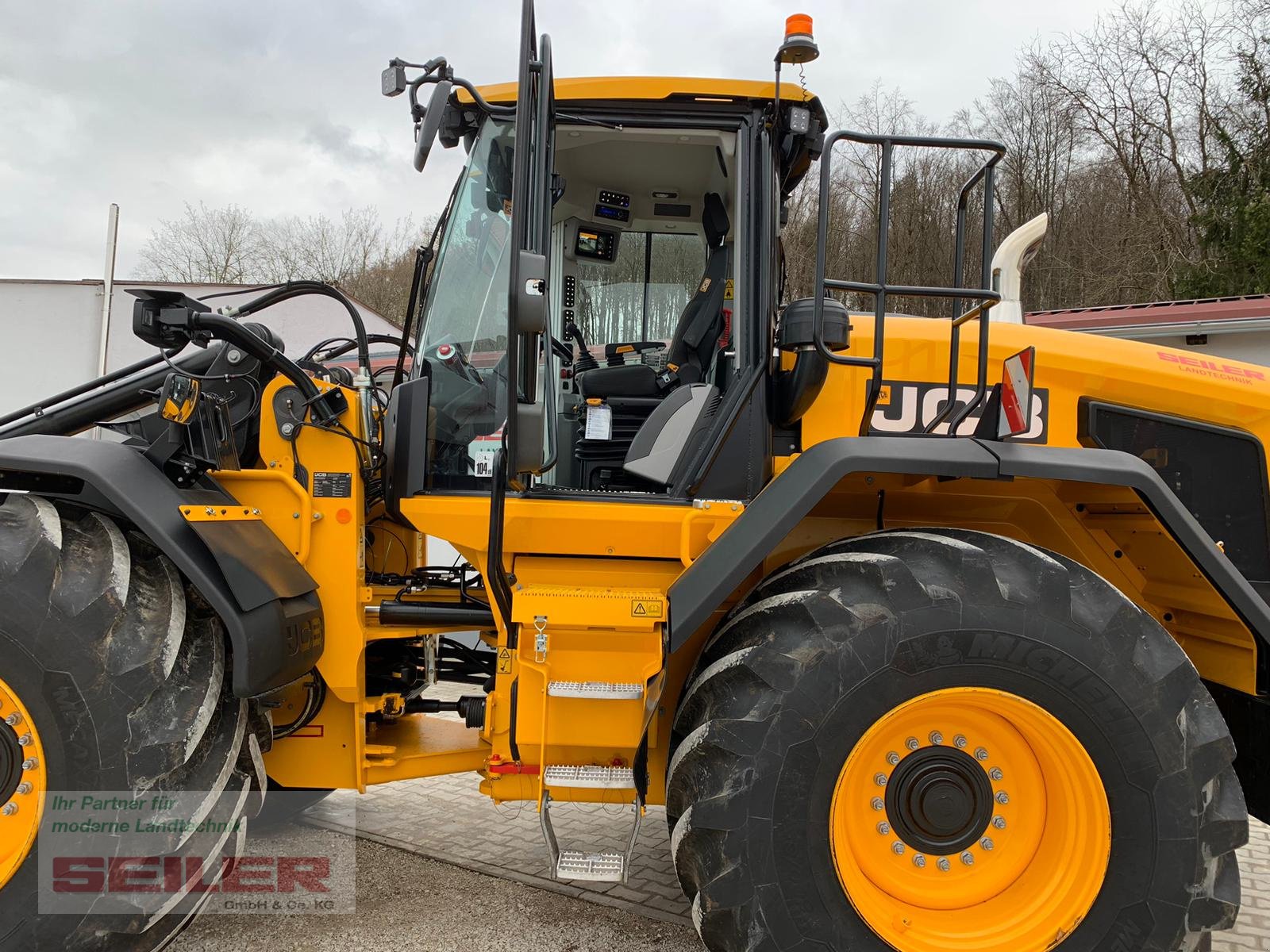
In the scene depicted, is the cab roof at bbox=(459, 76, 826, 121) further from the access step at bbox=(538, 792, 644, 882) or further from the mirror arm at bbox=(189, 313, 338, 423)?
the access step at bbox=(538, 792, 644, 882)

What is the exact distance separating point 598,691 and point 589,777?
0.85 ft

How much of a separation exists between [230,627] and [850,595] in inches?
66.7

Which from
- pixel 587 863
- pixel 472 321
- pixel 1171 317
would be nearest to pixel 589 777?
pixel 587 863

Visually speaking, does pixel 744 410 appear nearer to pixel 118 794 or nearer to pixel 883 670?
pixel 883 670


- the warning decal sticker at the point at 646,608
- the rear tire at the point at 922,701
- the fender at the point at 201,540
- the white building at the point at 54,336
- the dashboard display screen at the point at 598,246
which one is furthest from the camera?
the white building at the point at 54,336

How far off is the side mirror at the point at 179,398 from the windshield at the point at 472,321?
71cm

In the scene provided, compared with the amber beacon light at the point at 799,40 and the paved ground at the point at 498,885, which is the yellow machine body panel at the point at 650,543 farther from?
the amber beacon light at the point at 799,40

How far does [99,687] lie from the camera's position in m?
2.34

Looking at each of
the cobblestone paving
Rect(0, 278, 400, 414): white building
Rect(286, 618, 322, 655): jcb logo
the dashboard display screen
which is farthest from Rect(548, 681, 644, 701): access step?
Rect(0, 278, 400, 414): white building

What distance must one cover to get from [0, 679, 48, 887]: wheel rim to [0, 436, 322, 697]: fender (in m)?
0.53

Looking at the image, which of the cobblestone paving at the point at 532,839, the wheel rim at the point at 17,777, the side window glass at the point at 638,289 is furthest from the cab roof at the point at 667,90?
the cobblestone paving at the point at 532,839

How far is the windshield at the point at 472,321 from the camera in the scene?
285 cm

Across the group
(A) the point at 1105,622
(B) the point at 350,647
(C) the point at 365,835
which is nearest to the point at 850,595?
(A) the point at 1105,622

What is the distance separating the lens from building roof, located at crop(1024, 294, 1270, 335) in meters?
10.6
